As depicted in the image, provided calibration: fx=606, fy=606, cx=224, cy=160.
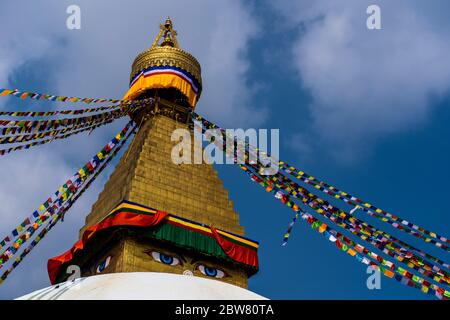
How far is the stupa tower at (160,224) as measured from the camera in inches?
440

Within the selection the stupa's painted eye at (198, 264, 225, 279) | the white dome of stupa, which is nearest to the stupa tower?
the stupa's painted eye at (198, 264, 225, 279)

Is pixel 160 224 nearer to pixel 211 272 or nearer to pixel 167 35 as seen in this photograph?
pixel 211 272

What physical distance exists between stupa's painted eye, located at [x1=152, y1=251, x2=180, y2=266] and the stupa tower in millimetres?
19

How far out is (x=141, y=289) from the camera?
7.94 meters

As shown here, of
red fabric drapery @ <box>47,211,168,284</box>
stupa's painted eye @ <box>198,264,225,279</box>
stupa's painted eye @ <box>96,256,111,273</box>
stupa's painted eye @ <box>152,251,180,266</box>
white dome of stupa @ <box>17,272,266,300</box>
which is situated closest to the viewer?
white dome of stupa @ <box>17,272,266,300</box>

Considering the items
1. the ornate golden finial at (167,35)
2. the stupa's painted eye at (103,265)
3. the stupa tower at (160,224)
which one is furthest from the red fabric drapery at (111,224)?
the ornate golden finial at (167,35)

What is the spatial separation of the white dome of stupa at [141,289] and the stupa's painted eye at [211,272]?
215 centimetres

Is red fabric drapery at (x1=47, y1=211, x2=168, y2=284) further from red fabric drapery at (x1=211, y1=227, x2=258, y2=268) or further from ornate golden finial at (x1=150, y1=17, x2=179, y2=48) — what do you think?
ornate golden finial at (x1=150, y1=17, x2=179, y2=48)

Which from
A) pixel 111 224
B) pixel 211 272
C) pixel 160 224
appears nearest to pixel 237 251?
pixel 211 272

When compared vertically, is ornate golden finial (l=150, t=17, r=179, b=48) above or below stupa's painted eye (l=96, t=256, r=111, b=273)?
above

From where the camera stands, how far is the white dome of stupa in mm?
7785

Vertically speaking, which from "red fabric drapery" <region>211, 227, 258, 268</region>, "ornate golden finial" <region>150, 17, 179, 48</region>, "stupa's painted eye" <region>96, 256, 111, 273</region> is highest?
"ornate golden finial" <region>150, 17, 179, 48</region>

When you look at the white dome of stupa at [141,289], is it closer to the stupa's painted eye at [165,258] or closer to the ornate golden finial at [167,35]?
the stupa's painted eye at [165,258]
